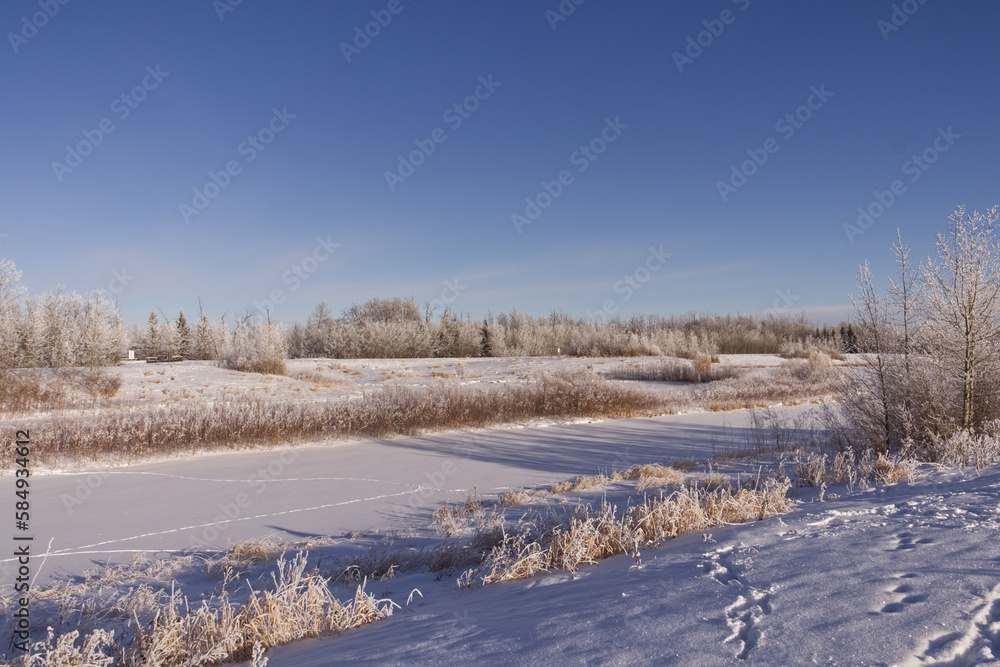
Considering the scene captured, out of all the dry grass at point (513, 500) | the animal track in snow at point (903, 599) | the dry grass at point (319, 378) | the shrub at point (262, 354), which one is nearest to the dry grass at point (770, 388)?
the dry grass at point (513, 500)

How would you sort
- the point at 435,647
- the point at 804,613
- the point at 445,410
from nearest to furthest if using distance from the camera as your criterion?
the point at 804,613 < the point at 435,647 < the point at 445,410

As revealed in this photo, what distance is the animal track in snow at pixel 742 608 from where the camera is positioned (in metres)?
2.14

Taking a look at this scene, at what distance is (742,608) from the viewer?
2428mm

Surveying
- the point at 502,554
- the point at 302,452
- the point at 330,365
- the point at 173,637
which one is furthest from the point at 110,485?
the point at 330,365

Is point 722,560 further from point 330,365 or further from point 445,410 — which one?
point 330,365

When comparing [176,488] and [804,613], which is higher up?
[804,613]

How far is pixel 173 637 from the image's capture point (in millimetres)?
2885

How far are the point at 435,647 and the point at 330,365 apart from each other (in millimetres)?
27009

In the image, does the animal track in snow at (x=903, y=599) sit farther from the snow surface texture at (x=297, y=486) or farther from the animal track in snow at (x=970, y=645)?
the snow surface texture at (x=297, y=486)

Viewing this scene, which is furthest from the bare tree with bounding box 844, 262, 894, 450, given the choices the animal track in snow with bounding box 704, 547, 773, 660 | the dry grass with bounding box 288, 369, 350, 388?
the dry grass with bounding box 288, 369, 350, 388

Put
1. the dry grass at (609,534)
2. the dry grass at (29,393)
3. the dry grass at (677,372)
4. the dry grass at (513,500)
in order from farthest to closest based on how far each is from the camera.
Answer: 1. the dry grass at (677,372)
2. the dry grass at (29,393)
3. the dry grass at (513,500)
4. the dry grass at (609,534)

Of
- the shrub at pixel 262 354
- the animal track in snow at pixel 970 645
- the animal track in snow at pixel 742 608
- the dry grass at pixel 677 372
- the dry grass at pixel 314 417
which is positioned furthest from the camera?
the dry grass at pixel 677 372

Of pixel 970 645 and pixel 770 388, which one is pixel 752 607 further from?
pixel 770 388

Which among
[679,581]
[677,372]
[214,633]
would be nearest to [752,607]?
[679,581]
